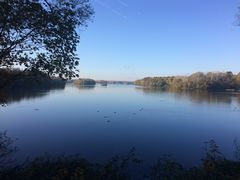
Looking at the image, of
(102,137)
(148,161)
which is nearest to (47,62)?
(148,161)

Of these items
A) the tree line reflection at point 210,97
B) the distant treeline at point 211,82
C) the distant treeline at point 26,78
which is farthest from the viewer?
the distant treeline at point 211,82

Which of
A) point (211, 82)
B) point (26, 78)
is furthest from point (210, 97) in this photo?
point (26, 78)

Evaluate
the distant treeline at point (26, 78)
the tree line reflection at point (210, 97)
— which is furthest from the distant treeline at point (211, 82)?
the distant treeline at point (26, 78)

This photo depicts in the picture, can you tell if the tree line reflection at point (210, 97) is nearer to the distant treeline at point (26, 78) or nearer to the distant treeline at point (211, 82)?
the distant treeline at point (211, 82)

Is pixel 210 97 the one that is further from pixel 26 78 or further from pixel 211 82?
pixel 26 78

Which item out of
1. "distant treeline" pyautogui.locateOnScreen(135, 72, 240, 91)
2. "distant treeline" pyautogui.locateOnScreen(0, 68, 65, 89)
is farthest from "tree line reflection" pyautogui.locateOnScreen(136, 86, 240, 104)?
"distant treeline" pyautogui.locateOnScreen(0, 68, 65, 89)

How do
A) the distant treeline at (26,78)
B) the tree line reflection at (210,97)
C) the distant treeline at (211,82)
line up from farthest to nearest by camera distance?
the distant treeline at (211,82) < the tree line reflection at (210,97) < the distant treeline at (26,78)

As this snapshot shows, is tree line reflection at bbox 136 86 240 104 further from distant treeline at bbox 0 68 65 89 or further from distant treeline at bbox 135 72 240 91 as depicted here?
distant treeline at bbox 0 68 65 89

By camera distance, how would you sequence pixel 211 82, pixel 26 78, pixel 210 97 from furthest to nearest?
pixel 211 82 → pixel 210 97 → pixel 26 78

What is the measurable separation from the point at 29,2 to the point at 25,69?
1.73m

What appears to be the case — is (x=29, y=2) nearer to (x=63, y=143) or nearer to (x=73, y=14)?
(x=73, y=14)

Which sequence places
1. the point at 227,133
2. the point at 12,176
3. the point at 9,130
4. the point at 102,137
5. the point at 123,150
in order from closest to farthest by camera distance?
1. the point at 12,176
2. the point at 123,150
3. the point at 102,137
4. the point at 9,130
5. the point at 227,133

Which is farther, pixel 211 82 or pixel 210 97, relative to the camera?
pixel 211 82

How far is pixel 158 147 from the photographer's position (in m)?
17.2
